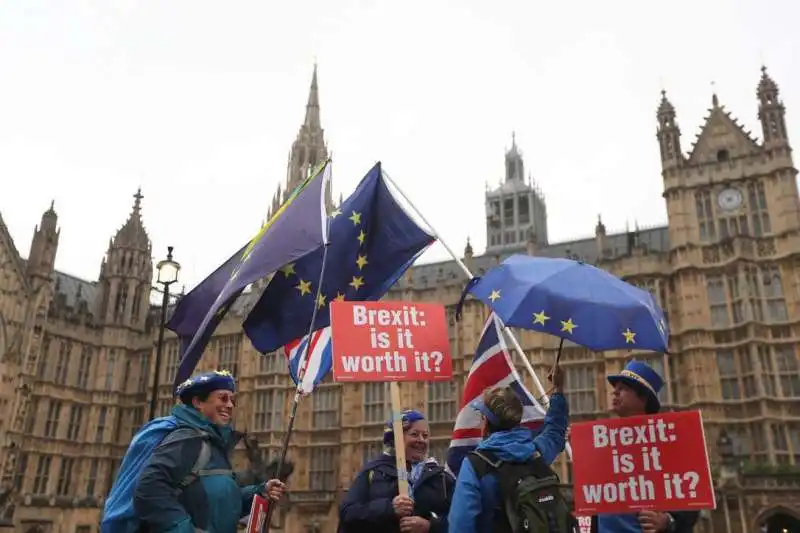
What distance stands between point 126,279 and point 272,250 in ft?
126

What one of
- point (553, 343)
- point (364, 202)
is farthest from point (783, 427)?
point (364, 202)

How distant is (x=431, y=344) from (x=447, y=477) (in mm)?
1568

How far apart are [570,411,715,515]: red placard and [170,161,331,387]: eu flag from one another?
357 cm

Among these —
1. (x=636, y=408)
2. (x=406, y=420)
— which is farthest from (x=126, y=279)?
(x=636, y=408)

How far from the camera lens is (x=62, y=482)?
121ft

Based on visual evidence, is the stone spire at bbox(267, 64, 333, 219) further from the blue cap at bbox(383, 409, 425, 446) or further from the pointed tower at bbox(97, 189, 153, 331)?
the blue cap at bbox(383, 409, 425, 446)

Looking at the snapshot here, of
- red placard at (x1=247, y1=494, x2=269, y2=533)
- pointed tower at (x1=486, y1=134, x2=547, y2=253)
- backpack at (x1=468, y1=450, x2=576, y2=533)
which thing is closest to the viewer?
backpack at (x1=468, y1=450, x2=576, y2=533)

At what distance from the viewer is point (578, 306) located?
23.7 feet

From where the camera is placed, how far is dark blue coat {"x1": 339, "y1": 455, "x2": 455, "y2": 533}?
5258 millimetres

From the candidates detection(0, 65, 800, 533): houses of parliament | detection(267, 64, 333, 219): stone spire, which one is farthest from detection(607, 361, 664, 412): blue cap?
detection(267, 64, 333, 219): stone spire

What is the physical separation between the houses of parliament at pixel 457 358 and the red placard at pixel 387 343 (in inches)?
850

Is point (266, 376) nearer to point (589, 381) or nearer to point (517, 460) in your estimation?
point (589, 381)

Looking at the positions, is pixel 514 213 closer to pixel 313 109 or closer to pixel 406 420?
pixel 313 109

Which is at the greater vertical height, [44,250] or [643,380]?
[44,250]
